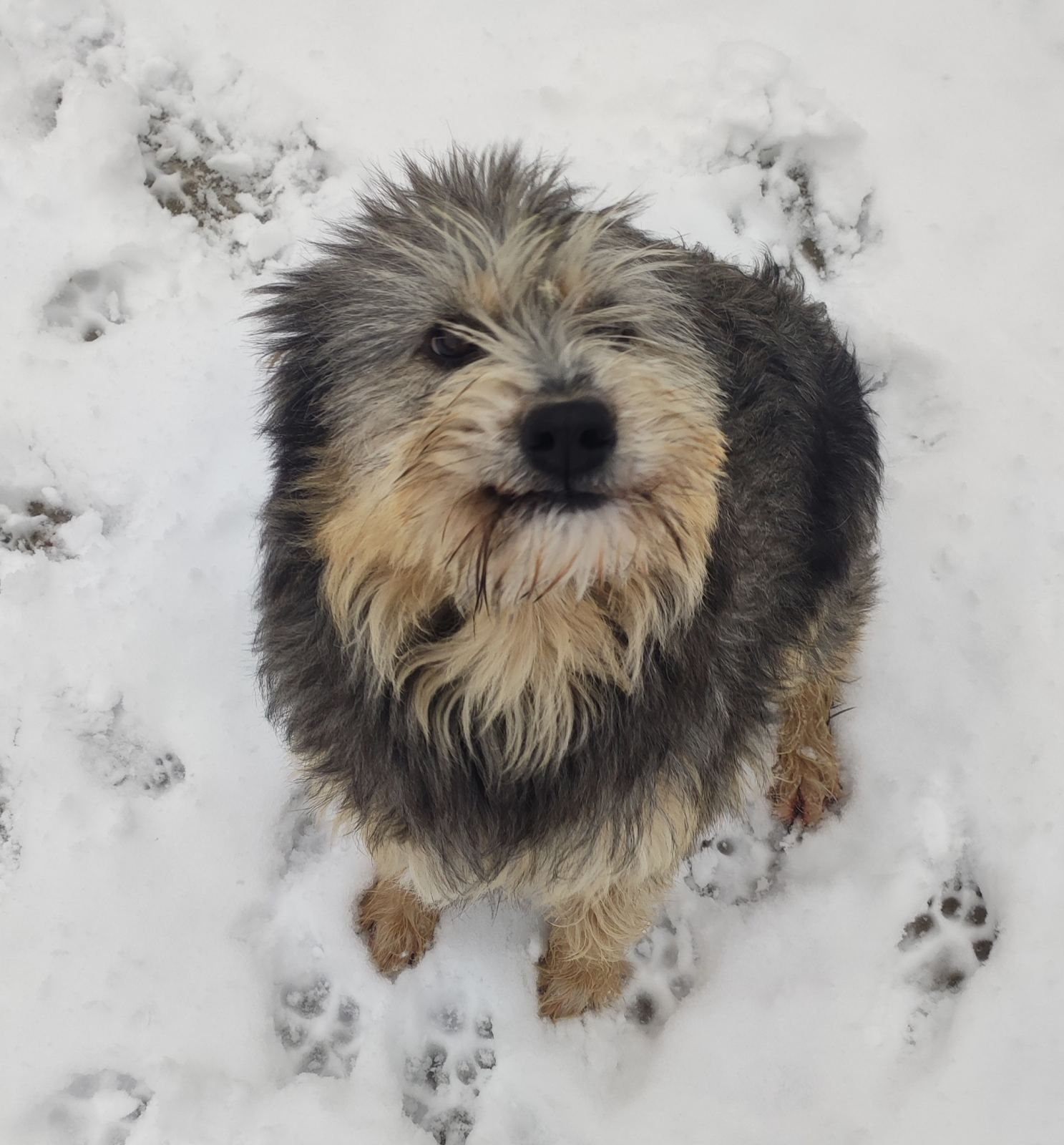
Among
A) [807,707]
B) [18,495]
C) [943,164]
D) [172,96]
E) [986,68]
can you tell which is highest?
[986,68]

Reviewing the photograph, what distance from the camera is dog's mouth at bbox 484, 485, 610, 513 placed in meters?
1.57

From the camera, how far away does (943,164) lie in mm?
4016

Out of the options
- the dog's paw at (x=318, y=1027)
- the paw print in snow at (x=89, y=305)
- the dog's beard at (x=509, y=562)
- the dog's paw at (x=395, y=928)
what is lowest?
the dog's paw at (x=318, y=1027)

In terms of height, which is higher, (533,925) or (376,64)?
(376,64)

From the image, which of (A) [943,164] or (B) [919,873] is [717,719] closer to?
(B) [919,873]

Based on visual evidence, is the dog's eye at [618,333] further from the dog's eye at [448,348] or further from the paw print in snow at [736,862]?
the paw print in snow at [736,862]

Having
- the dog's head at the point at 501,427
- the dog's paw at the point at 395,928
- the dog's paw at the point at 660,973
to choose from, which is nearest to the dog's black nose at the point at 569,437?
the dog's head at the point at 501,427

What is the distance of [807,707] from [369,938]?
1617 mm

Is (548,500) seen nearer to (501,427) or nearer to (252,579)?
(501,427)

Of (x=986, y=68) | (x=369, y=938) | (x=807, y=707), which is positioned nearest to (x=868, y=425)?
(x=807, y=707)

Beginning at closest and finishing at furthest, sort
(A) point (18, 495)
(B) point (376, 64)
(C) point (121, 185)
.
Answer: (A) point (18, 495) < (C) point (121, 185) < (B) point (376, 64)

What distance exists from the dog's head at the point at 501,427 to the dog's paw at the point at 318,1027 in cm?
141

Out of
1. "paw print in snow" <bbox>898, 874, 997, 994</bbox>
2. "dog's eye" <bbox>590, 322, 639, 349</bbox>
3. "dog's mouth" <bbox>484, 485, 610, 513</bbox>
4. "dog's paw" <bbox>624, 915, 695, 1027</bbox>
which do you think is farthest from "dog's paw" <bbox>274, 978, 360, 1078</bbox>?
"dog's eye" <bbox>590, 322, 639, 349</bbox>

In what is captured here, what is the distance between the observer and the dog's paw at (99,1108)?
2572 mm
